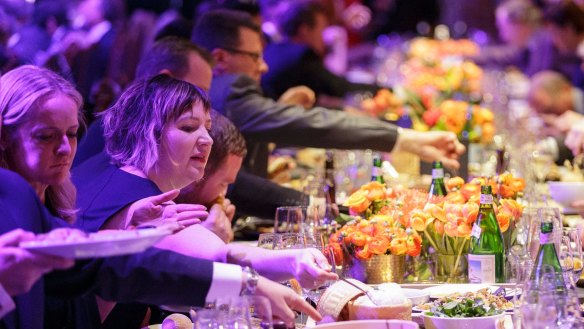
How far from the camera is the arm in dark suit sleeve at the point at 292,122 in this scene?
3965mm

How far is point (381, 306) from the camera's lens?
1.97 metres

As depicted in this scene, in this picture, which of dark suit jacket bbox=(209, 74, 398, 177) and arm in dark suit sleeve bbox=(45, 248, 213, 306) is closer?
arm in dark suit sleeve bbox=(45, 248, 213, 306)

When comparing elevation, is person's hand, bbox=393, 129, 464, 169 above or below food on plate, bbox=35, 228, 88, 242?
above

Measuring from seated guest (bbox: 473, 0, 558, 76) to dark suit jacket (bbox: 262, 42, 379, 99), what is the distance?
211 centimetres

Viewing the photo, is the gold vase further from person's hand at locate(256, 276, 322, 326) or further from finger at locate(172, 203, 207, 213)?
person's hand at locate(256, 276, 322, 326)

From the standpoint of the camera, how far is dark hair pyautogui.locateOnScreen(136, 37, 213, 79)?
3.43 metres

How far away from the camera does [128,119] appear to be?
99.0 inches

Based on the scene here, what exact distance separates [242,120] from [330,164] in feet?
1.46

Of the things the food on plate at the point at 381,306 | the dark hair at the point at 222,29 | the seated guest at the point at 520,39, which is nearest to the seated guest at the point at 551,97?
the seated guest at the point at 520,39

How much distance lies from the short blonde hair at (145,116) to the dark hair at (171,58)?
0.85 metres

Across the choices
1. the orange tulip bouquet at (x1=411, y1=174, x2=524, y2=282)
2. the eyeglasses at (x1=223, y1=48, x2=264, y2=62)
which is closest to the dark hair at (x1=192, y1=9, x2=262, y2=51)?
the eyeglasses at (x1=223, y1=48, x2=264, y2=62)

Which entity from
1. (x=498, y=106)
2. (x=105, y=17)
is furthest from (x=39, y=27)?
Result: (x=498, y=106)

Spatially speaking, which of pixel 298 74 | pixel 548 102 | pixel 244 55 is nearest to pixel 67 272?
pixel 244 55

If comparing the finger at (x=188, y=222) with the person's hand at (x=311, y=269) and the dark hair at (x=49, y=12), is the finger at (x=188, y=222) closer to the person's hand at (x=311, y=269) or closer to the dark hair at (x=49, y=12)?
the person's hand at (x=311, y=269)
